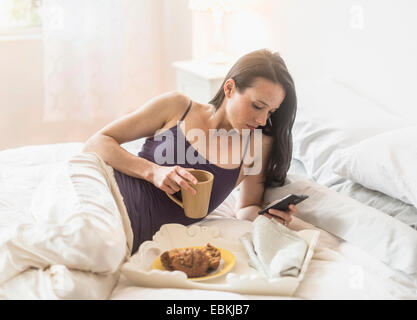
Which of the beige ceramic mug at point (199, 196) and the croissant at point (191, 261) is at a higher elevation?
the beige ceramic mug at point (199, 196)

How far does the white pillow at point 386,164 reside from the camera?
138 cm

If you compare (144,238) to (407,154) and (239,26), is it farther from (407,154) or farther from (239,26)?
(239,26)

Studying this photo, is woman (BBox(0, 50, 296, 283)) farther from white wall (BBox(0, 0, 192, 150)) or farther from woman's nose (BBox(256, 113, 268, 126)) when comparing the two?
white wall (BBox(0, 0, 192, 150))

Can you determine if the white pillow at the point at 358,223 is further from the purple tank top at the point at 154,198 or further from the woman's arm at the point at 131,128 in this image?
the woman's arm at the point at 131,128

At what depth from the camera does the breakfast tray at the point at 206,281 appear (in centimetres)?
107

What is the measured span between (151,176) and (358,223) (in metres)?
0.57

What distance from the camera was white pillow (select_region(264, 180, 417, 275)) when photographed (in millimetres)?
1246

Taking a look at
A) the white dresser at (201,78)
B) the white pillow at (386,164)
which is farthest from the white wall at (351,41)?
the white pillow at (386,164)

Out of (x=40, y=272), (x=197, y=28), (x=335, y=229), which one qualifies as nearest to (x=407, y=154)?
(x=335, y=229)

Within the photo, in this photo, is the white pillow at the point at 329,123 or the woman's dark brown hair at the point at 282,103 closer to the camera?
the woman's dark brown hair at the point at 282,103

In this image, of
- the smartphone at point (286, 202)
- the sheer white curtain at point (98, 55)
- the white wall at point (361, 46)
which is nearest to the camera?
the smartphone at point (286, 202)

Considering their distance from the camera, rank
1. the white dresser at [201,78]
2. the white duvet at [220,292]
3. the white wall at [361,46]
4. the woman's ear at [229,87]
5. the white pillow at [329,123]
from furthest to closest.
Answer: the white dresser at [201,78] < the white wall at [361,46] < the white pillow at [329,123] < the woman's ear at [229,87] < the white duvet at [220,292]

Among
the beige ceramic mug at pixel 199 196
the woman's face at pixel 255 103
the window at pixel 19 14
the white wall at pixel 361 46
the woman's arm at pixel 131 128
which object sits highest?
the window at pixel 19 14

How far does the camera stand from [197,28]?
10.7ft
